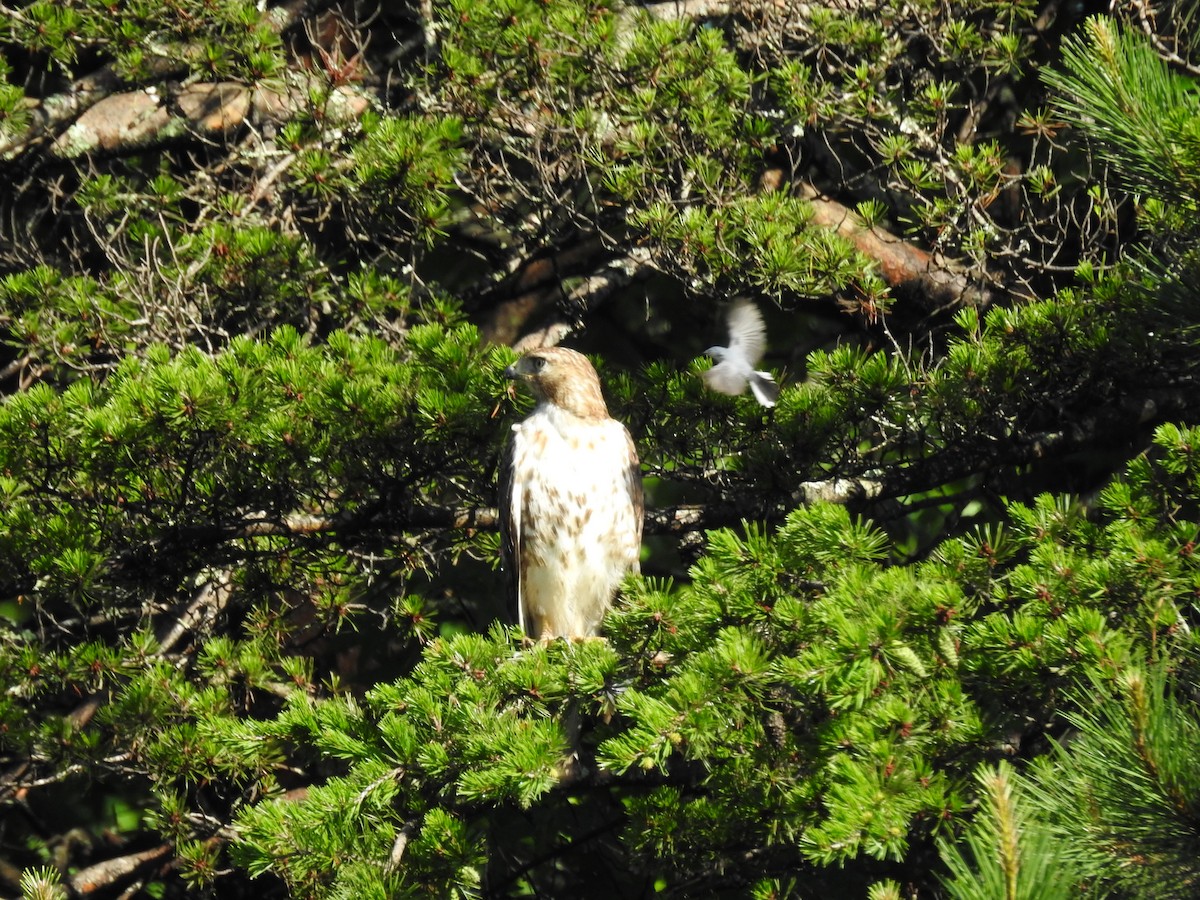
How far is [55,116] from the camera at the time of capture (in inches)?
192

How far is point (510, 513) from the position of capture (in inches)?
159

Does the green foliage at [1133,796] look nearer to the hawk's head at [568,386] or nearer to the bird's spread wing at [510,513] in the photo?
the bird's spread wing at [510,513]

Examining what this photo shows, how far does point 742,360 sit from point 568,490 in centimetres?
69

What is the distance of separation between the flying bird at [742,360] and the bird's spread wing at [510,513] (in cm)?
69

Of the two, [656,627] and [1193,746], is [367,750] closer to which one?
[656,627]

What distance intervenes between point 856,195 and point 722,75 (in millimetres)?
1333

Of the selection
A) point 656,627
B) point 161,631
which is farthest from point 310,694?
point 656,627

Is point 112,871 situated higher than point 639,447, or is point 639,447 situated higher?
point 639,447

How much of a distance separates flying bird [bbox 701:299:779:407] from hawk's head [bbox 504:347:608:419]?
41 centimetres

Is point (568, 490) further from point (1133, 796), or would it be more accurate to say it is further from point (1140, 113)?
point (1133, 796)

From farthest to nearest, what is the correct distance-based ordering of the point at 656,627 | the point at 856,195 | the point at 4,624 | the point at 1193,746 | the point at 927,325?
the point at 856,195 < the point at 927,325 < the point at 4,624 < the point at 656,627 < the point at 1193,746

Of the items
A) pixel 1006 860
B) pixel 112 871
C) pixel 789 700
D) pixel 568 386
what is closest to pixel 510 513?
pixel 568 386

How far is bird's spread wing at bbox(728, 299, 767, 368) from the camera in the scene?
13.0ft

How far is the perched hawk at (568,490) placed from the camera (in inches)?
159
